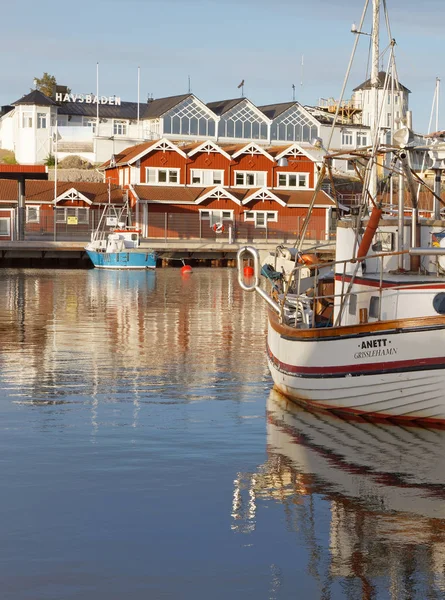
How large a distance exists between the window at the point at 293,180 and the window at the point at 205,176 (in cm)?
634

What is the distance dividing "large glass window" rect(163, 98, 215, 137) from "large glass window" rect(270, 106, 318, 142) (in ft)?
27.1

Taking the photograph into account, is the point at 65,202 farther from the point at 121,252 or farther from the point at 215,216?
the point at 121,252

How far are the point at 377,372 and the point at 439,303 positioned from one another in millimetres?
1628

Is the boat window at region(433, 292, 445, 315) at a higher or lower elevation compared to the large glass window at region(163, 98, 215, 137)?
lower

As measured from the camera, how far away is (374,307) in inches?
790

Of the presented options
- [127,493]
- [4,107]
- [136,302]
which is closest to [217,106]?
[4,107]

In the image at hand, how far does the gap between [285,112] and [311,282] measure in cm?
10461

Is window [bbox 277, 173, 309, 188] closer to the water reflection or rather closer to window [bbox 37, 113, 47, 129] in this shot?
window [bbox 37, 113, 47, 129]

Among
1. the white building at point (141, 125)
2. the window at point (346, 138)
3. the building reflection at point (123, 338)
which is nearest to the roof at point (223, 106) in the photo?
the white building at point (141, 125)

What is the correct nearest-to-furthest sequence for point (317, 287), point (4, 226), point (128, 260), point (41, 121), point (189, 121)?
point (317, 287), point (128, 260), point (4, 226), point (189, 121), point (41, 121)

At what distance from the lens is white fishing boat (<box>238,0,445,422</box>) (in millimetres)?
17984

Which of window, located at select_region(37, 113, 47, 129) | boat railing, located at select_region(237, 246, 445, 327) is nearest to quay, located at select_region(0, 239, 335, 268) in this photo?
window, located at select_region(37, 113, 47, 129)

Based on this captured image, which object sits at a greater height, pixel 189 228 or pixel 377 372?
pixel 189 228

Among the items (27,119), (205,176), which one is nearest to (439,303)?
(205,176)
